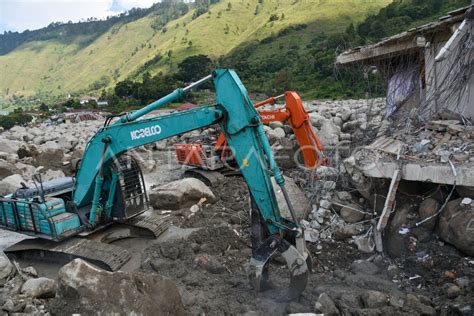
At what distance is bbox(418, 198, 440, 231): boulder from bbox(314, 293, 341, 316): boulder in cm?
252

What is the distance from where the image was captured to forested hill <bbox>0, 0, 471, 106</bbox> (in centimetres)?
3825

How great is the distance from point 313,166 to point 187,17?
16932 centimetres

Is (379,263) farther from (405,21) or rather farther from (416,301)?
(405,21)

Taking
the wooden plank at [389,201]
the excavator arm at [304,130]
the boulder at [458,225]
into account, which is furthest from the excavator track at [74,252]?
the boulder at [458,225]

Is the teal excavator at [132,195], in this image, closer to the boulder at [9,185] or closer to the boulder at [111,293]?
the boulder at [111,293]

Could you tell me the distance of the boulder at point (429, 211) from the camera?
21.6 feet

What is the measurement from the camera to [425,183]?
22.9 feet

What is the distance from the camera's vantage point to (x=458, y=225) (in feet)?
19.8

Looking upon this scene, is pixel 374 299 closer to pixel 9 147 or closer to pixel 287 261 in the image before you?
pixel 287 261

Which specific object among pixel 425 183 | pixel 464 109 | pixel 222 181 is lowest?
pixel 222 181

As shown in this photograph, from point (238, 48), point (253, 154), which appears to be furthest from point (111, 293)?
point (238, 48)

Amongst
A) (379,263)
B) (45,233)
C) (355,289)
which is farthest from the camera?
(45,233)

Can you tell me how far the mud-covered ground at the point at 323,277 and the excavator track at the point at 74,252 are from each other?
462 mm

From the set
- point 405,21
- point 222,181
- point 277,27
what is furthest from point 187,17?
point 222,181
